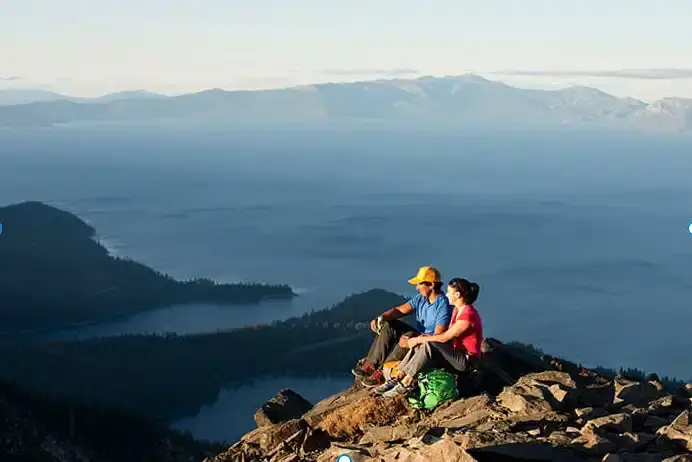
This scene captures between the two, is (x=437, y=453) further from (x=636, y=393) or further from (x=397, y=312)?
(x=636, y=393)

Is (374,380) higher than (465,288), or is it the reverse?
(465,288)

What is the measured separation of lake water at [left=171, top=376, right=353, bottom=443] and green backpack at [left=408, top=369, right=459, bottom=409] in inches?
3220

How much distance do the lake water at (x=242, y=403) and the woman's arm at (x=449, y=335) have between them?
82061 mm

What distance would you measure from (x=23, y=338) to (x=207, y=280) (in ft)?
150

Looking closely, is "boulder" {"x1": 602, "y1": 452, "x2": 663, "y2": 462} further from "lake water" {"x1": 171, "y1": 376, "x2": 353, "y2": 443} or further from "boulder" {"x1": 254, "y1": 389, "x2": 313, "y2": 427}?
"lake water" {"x1": 171, "y1": 376, "x2": 353, "y2": 443}

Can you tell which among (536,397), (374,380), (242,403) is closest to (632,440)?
(536,397)

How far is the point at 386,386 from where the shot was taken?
1429cm

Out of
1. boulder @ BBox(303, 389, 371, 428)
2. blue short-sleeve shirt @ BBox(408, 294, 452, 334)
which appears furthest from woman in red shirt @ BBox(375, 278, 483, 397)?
boulder @ BBox(303, 389, 371, 428)

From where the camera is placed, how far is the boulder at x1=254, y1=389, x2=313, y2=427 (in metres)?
18.0

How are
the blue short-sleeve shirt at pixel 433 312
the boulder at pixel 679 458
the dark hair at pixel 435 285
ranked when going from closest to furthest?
the boulder at pixel 679 458 → the blue short-sleeve shirt at pixel 433 312 → the dark hair at pixel 435 285

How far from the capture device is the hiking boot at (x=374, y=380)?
15.1m

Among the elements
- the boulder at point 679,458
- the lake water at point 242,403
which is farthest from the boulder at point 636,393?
the lake water at point 242,403

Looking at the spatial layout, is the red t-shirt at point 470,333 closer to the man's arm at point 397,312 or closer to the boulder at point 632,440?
the man's arm at point 397,312

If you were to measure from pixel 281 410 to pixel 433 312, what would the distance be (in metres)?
5.58
